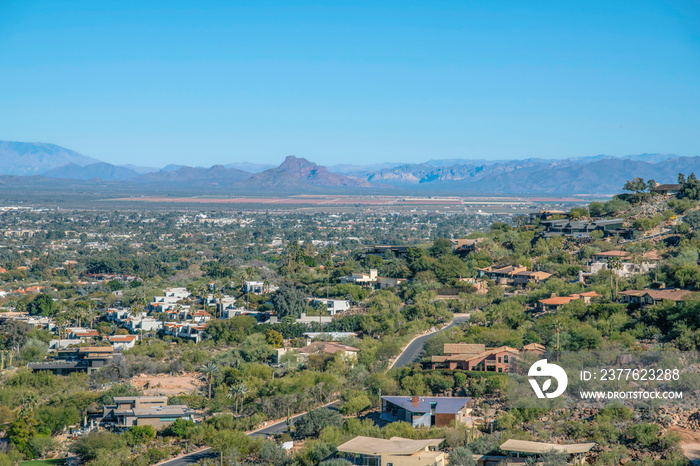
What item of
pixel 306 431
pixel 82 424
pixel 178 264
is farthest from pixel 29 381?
pixel 178 264

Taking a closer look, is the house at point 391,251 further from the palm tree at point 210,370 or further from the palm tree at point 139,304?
the palm tree at point 210,370

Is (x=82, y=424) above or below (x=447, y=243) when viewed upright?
below

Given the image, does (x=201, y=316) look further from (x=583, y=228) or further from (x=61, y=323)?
(x=583, y=228)

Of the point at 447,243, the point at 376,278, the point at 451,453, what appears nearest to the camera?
the point at 451,453

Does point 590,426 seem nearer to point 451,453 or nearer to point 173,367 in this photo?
point 451,453

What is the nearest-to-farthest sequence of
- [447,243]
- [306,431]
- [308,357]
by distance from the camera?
[306,431] < [308,357] < [447,243]

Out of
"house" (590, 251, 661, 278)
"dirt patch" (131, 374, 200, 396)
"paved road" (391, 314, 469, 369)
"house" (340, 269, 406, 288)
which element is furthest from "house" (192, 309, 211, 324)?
"house" (590, 251, 661, 278)
